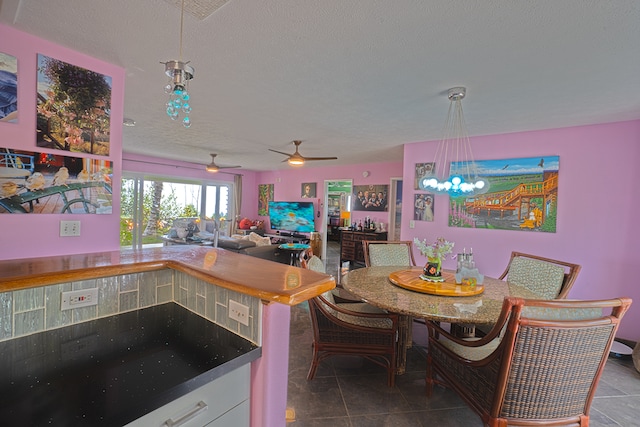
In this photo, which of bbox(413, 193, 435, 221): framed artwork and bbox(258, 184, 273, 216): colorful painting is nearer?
bbox(413, 193, 435, 221): framed artwork

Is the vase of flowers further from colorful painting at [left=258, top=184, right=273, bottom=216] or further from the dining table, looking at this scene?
colorful painting at [left=258, top=184, right=273, bottom=216]

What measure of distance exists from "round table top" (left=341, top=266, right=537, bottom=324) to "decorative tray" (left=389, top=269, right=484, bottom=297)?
0.09 feet

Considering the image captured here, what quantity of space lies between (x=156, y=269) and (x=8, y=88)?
1.45m

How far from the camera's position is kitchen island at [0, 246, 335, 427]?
0.95m

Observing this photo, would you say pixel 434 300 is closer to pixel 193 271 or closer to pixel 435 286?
pixel 435 286

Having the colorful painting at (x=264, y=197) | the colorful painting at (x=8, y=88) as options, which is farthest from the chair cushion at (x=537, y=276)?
the colorful painting at (x=264, y=197)

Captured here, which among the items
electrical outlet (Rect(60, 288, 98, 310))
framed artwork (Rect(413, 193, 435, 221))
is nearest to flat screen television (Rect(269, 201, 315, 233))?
framed artwork (Rect(413, 193, 435, 221))

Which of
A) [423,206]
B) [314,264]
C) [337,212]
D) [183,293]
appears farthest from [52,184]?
[337,212]

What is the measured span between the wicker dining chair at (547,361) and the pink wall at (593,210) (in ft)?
7.65

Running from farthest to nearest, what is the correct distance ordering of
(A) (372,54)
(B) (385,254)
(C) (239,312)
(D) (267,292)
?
(B) (385,254), (A) (372,54), (C) (239,312), (D) (267,292)

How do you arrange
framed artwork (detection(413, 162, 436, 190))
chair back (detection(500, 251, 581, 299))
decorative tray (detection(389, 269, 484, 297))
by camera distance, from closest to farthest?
decorative tray (detection(389, 269, 484, 297)) → chair back (detection(500, 251, 581, 299)) → framed artwork (detection(413, 162, 436, 190))

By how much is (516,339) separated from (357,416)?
44.9 inches

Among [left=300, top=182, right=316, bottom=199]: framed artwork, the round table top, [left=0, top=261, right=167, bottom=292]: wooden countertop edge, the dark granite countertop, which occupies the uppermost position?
[left=300, top=182, right=316, bottom=199]: framed artwork

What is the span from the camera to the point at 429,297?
1949 mm
